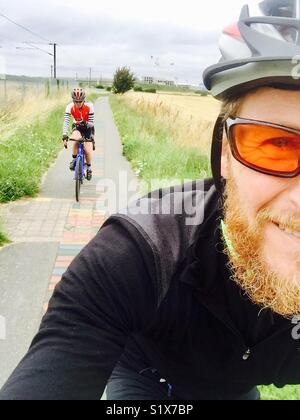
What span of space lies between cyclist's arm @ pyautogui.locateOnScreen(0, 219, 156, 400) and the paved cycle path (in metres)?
2.02

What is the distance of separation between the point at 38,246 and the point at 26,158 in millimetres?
4387

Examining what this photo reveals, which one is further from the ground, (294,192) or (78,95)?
(78,95)

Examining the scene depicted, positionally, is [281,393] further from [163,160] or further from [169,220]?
[163,160]

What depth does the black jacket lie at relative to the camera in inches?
51.3

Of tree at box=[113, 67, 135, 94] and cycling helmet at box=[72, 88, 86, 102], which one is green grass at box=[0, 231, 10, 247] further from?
tree at box=[113, 67, 135, 94]

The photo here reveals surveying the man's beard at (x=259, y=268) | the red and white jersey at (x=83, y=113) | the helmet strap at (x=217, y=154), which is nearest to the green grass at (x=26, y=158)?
the red and white jersey at (x=83, y=113)

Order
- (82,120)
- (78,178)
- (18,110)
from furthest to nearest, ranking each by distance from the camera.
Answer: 1. (18,110)
2. (82,120)
3. (78,178)

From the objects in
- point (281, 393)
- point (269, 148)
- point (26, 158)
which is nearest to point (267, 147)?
Result: point (269, 148)

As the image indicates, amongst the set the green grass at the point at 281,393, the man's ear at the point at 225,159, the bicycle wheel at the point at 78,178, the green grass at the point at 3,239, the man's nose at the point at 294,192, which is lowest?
the green grass at the point at 281,393

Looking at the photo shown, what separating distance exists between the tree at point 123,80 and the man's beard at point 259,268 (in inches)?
2346

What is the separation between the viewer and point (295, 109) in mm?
1359

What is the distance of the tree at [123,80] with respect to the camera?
58469mm

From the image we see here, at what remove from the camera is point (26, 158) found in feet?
30.4

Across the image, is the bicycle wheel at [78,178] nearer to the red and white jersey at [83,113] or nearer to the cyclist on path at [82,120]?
the cyclist on path at [82,120]
